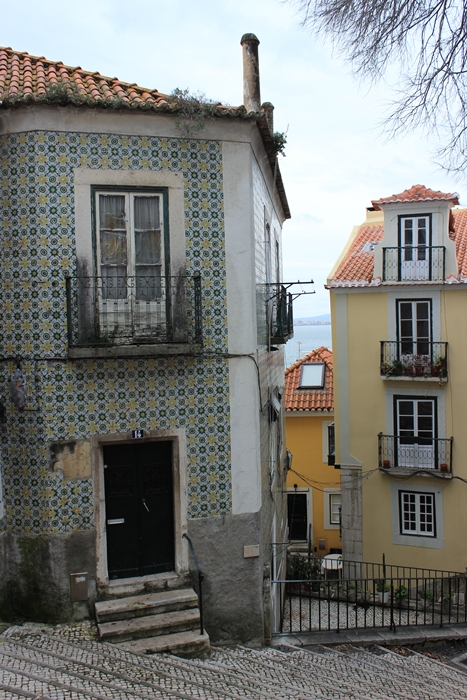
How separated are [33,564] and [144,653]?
1991 millimetres

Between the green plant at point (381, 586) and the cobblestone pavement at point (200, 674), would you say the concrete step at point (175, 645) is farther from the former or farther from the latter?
the green plant at point (381, 586)

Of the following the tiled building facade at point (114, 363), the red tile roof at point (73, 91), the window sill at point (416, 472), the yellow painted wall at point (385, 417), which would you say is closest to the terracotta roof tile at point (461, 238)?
the yellow painted wall at point (385, 417)

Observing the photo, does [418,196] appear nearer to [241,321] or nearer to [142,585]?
[241,321]

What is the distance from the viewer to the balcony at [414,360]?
60.1 ft

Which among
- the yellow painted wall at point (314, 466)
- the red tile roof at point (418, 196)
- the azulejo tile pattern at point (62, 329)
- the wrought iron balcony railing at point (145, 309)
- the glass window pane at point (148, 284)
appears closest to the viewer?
the azulejo tile pattern at point (62, 329)

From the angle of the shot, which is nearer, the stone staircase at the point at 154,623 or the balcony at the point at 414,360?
the stone staircase at the point at 154,623

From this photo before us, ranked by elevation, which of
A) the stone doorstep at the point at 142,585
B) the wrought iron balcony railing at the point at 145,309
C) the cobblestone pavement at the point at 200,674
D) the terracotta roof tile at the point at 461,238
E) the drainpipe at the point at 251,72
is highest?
the drainpipe at the point at 251,72

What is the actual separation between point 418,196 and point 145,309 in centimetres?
1233

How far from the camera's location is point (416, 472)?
18.7 meters

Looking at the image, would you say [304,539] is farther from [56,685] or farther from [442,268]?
[56,685]

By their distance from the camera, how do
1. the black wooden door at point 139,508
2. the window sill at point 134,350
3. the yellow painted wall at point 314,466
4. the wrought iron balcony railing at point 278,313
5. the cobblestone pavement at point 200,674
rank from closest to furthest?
the cobblestone pavement at point 200,674 < the window sill at point 134,350 < the black wooden door at point 139,508 < the wrought iron balcony railing at point 278,313 < the yellow painted wall at point 314,466

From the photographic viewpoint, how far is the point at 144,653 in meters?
8.17

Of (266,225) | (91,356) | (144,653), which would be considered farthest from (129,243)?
(144,653)

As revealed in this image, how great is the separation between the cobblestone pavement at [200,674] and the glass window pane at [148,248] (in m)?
5.10
